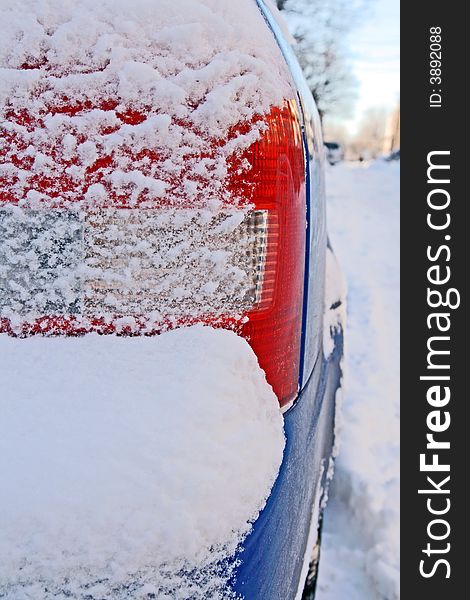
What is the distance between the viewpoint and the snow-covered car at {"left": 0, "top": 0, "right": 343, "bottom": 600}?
3.17 feet

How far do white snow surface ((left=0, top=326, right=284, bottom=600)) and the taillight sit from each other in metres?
0.05

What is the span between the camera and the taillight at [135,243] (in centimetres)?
106

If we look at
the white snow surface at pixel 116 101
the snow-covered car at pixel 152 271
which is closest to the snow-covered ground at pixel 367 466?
the snow-covered car at pixel 152 271

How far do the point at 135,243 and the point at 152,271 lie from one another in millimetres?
58

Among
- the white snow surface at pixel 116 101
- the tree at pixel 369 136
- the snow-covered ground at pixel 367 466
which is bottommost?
the snow-covered ground at pixel 367 466

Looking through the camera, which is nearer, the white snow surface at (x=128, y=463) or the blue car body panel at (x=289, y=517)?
the white snow surface at (x=128, y=463)

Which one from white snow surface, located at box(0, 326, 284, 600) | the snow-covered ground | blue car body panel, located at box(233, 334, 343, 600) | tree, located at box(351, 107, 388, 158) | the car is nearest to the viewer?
white snow surface, located at box(0, 326, 284, 600)

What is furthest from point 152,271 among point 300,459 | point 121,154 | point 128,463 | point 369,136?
point 369,136

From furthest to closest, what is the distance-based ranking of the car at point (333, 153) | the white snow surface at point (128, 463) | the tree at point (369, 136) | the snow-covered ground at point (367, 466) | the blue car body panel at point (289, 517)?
the tree at point (369, 136), the car at point (333, 153), the snow-covered ground at point (367, 466), the blue car body panel at point (289, 517), the white snow surface at point (128, 463)

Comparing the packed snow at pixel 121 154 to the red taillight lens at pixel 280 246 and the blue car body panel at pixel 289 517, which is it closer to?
the red taillight lens at pixel 280 246

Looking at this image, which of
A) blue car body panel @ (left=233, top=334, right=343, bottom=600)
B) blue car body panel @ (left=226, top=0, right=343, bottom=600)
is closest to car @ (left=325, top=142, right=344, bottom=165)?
blue car body panel @ (left=226, top=0, right=343, bottom=600)

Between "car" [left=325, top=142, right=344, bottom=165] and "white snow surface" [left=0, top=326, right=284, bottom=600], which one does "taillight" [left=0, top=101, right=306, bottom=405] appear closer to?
"white snow surface" [left=0, top=326, right=284, bottom=600]

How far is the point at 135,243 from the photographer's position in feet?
3.53

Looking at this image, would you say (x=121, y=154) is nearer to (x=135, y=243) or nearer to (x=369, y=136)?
(x=135, y=243)
